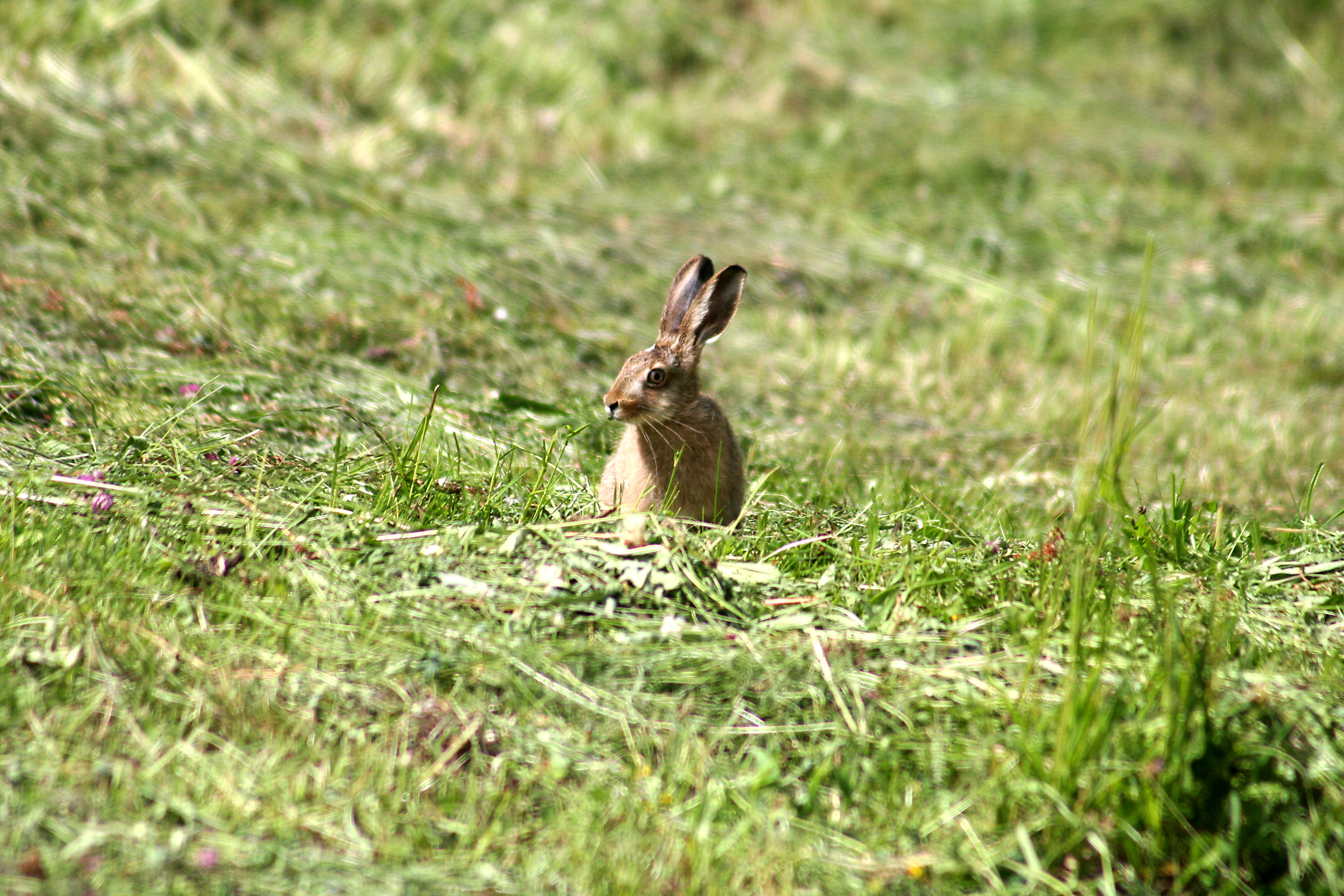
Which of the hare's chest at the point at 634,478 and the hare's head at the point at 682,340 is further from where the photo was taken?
the hare's head at the point at 682,340

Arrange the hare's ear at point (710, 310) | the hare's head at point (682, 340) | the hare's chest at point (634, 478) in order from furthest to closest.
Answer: the hare's ear at point (710, 310), the hare's head at point (682, 340), the hare's chest at point (634, 478)

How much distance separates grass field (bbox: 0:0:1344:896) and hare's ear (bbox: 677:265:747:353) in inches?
25.8

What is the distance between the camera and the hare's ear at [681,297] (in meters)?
4.46

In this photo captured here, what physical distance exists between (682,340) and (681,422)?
0.35 m

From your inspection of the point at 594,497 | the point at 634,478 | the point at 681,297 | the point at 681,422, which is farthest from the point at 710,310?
the point at 594,497

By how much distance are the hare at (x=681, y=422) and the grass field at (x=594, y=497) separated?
21cm

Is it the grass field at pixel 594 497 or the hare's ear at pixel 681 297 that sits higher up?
the hare's ear at pixel 681 297

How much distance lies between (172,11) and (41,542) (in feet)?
22.1

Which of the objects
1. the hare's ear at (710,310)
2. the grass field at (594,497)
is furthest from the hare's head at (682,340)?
the grass field at (594,497)

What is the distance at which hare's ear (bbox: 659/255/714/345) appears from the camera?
446cm

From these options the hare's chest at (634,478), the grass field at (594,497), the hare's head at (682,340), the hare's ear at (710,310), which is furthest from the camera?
the hare's ear at (710,310)

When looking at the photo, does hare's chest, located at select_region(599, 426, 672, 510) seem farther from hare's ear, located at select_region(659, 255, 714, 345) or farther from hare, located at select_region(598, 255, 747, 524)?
hare's ear, located at select_region(659, 255, 714, 345)

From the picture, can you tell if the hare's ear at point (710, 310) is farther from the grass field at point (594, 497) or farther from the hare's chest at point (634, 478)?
the grass field at point (594, 497)

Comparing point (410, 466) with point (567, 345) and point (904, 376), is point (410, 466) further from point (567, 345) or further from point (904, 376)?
point (904, 376)
